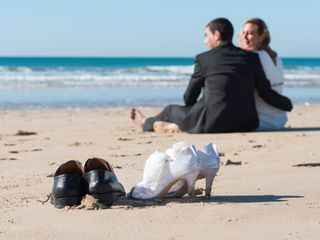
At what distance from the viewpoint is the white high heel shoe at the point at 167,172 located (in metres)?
3.95

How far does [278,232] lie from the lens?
328 cm

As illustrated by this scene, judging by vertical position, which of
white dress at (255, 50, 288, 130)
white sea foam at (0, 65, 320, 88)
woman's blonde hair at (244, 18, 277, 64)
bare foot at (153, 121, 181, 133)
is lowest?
white sea foam at (0, 65, 320, 88)

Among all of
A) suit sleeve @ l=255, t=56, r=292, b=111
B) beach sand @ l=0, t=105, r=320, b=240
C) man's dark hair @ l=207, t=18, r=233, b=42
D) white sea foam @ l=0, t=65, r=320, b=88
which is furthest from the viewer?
white sea foam @ l=0, t=65, r=320, b=88

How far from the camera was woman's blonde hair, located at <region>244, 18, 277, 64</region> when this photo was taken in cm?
799

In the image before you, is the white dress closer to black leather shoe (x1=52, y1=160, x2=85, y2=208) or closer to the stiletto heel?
the stiletto heel

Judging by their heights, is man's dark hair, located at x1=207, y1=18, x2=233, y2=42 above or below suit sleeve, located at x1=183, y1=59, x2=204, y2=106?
above

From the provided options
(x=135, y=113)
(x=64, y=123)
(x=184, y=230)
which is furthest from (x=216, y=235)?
(x=64, y=123)

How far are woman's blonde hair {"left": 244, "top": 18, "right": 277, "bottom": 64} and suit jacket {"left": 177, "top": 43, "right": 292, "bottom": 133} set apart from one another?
0.29 metres

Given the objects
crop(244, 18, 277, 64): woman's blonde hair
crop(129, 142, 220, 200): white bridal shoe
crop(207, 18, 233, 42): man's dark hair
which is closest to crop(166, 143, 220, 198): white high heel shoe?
crop(129, 142, 220, 200): white bridal shoe

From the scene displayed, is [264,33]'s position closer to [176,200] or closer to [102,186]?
[176,200]

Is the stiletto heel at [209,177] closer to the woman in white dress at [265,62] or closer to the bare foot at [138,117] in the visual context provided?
the woman in white dress at [265,62]

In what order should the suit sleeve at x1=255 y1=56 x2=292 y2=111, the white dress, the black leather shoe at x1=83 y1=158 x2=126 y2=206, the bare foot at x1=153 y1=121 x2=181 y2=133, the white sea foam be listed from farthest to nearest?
the white sea foam → the bare foot at x1=153 y1=121 x2=181 y2=133 → the white dress → the suit sleeve at x1=255 y1=56 x2=292 y2=111 → the black leather shoe at x1=83 y1=158 x2=126 y2=206

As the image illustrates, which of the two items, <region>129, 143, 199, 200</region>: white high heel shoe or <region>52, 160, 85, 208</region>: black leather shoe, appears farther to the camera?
<region>129, 143, 199, 200</region>: white high heel shoe

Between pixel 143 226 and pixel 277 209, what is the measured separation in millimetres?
730
